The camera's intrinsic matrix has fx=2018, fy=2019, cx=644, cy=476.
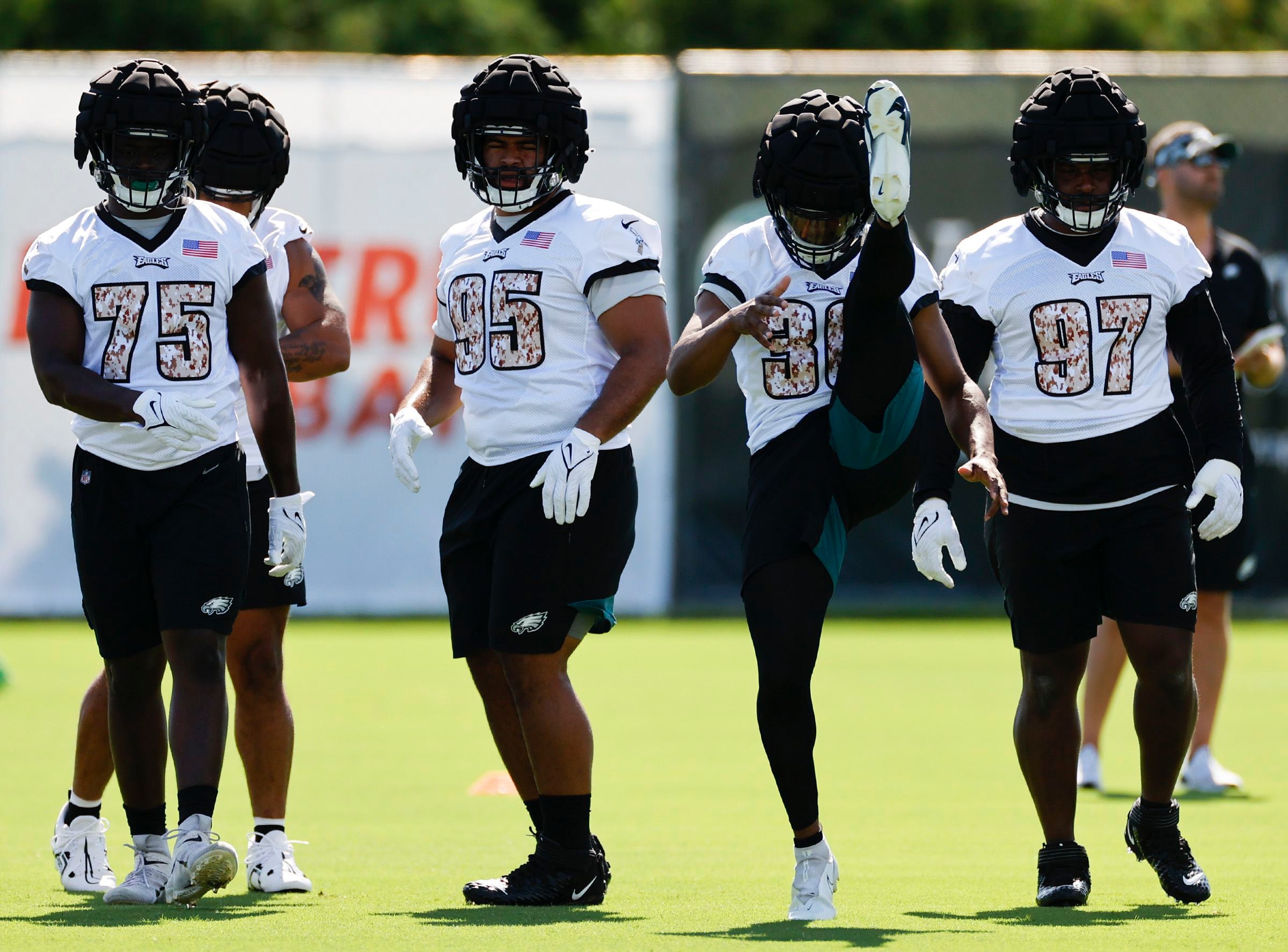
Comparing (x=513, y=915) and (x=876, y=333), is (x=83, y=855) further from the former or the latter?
(x=876, y=333)

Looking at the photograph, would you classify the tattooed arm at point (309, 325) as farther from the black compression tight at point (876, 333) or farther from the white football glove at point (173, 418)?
the black compression tight at point (876, 333)

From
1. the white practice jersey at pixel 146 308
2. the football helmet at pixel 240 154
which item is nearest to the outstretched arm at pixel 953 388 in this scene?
the white practice jersey at pixel 146 308

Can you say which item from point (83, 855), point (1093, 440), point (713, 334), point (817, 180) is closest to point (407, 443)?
point (713, 334)

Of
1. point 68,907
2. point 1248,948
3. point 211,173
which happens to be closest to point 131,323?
point 211,173

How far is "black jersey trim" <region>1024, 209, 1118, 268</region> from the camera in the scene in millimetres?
5211

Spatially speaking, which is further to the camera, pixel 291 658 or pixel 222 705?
pixel 291 658

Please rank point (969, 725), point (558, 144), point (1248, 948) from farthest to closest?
point (969, 725) → point (558, 144) → point (1248, 948)

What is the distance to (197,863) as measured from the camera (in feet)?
15.8

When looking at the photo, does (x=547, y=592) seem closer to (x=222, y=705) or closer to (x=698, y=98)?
(x=222, y=705)

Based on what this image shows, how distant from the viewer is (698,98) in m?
14.5

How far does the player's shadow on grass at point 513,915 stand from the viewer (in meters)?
4.83

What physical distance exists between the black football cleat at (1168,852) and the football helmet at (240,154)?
298cm

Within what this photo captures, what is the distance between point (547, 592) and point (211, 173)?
5.51ft

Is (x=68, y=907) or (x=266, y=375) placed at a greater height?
(x=266, y=375)
